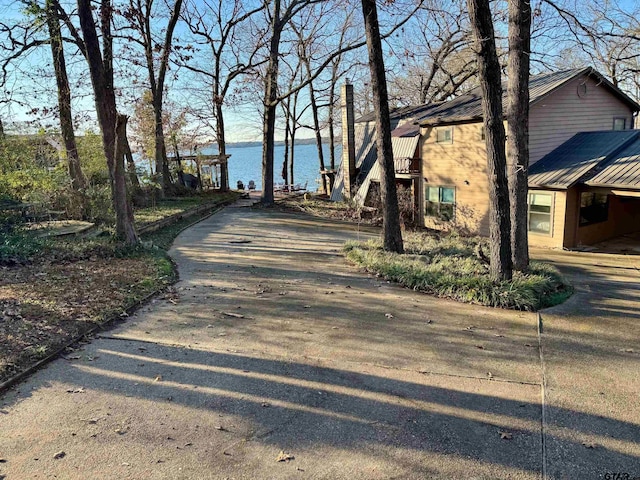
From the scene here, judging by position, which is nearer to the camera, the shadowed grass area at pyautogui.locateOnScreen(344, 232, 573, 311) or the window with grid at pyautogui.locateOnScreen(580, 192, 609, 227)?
the shadowed grass area at pyautogui.locateOnScreen(344, 232, 573, 311)

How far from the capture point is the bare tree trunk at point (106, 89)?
9125mm

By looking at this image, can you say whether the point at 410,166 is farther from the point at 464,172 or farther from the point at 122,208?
the point at 122,208

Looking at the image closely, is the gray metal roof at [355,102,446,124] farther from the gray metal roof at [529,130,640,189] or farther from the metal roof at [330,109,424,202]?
the gray metal roof at [529,130,640,189]

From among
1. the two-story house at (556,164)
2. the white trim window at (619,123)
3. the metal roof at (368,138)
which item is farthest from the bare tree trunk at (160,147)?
the white trim window at (619,123)

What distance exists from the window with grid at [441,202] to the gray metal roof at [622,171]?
5234 millimetres

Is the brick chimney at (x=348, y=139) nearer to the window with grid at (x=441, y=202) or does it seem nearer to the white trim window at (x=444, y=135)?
the window with grid at (x=441, y=202)

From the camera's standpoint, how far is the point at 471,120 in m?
17.0

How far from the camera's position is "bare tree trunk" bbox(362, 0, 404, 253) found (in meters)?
10.4

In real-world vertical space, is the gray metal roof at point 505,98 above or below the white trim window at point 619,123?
above

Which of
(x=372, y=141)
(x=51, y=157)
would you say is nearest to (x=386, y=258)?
(x=51, y=157)

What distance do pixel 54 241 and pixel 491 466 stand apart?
958cm

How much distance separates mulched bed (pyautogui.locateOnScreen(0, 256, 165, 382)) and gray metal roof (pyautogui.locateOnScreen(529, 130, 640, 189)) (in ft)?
43.6

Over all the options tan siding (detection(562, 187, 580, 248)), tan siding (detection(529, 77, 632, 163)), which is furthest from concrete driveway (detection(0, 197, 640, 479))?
tan siding (detection(529, 77, 632, 163))

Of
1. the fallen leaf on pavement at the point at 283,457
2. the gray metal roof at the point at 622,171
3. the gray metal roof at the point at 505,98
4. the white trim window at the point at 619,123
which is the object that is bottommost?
the fallen leaf on pavement at the point at 283,457
